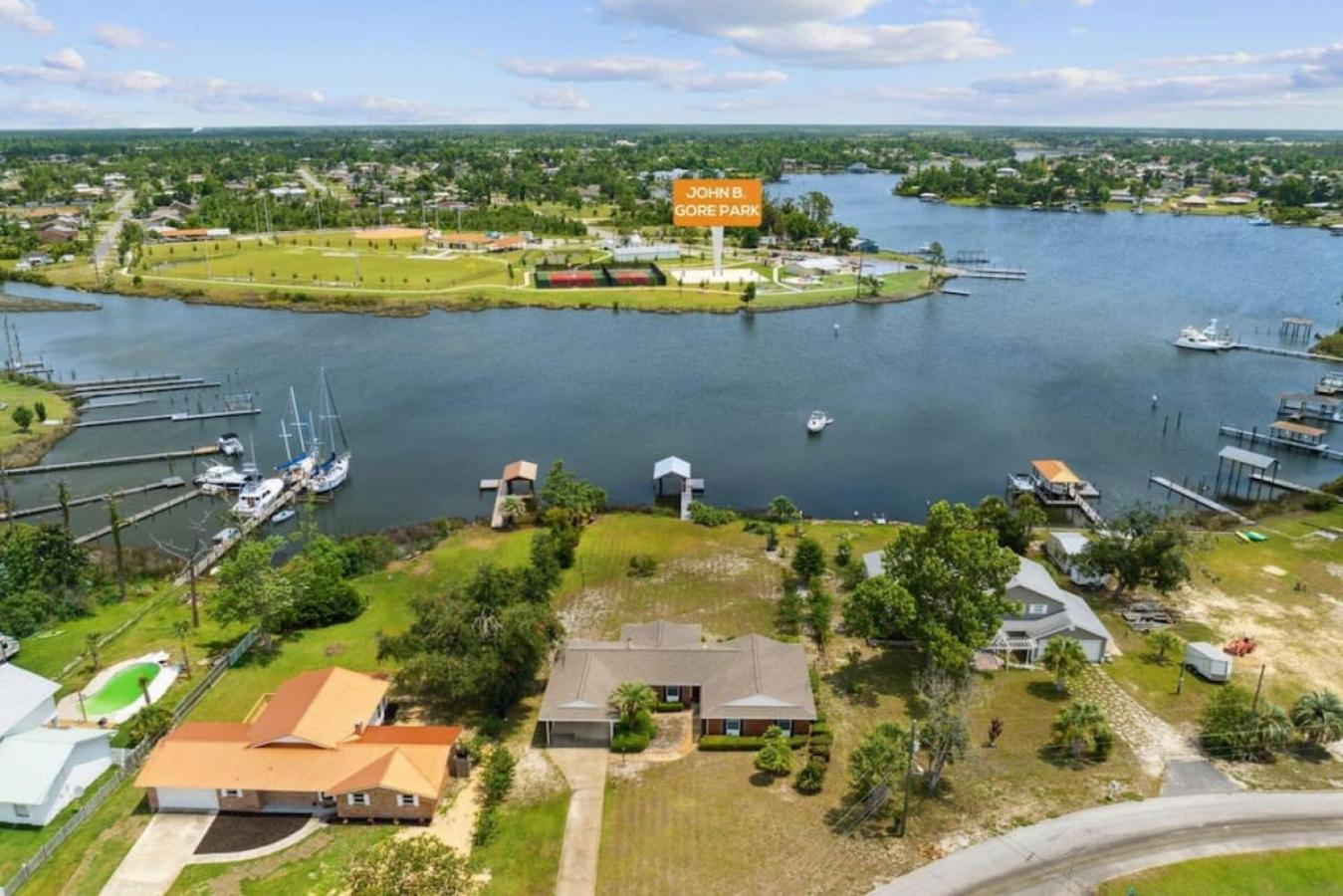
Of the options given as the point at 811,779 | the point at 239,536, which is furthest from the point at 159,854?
the point at 239,536

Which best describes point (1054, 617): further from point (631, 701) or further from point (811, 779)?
point (631, 701)

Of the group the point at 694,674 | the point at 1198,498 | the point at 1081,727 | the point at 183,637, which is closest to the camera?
the point at 1081,727

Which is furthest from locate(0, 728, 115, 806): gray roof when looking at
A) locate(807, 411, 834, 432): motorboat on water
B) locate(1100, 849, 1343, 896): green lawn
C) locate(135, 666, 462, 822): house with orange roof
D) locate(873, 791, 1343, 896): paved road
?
locate(807, 411, 834, 432): motorboat on water

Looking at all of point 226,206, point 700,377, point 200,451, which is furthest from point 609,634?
point 226,206

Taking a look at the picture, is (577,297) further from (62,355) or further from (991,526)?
(991,526)

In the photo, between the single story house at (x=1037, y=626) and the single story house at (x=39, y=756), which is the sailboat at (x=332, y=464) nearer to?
the single story house at (x=39, y=756)

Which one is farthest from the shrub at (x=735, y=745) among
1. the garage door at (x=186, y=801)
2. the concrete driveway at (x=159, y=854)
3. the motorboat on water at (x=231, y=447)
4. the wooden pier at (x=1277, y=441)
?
the wooden pier at (x=1277, y=441)
